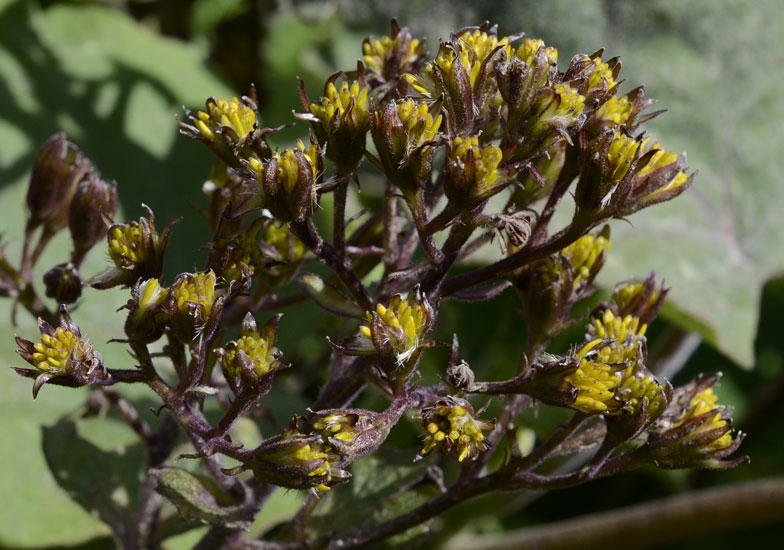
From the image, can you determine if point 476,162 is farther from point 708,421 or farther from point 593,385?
point 708,421

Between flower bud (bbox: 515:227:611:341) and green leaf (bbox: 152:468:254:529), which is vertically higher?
flower bud (bbox: 515:227:611:341)

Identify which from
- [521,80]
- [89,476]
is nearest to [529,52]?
[521,80]

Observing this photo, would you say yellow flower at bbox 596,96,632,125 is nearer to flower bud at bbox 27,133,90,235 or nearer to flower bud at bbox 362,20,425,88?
flower bud at bbox 362,20,425,88

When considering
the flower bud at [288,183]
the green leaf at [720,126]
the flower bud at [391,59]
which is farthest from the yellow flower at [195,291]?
the green leaf at [720,126]

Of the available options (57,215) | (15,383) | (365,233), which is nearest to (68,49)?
(15,383)

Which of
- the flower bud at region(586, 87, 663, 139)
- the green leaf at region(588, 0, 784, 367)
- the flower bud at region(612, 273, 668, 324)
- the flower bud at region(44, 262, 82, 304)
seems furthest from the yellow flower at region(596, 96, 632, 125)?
the green leaf at region(588, 0, 784, 367)
